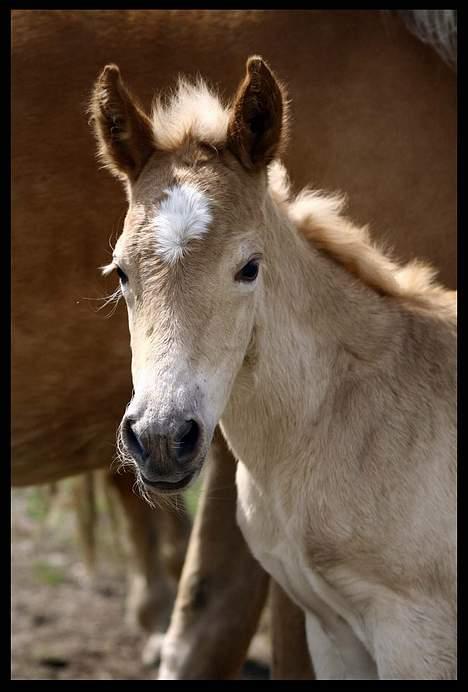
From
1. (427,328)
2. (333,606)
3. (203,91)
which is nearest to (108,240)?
(203,91)

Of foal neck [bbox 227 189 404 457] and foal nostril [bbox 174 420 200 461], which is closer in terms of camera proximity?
foal nostril [bbox 174 420 200 461]

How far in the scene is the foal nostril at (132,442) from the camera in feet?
9.25

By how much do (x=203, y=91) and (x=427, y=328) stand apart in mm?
948

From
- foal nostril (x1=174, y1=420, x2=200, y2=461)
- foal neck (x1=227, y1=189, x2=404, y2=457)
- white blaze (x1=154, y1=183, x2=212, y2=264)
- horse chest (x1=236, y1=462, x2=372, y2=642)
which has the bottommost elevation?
horse chest (x1=236, y1=462, x2=372, y2=642)

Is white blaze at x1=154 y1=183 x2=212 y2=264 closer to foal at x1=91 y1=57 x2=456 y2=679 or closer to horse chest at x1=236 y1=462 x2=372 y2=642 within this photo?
foal at x1=91 y1=57 x2=456 y2=679

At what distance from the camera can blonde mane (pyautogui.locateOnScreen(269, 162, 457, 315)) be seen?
3512mm

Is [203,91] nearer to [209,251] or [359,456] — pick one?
[209,251]

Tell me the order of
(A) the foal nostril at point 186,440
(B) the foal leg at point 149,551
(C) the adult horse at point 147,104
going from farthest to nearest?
(B) the foal leg at point 149,551, (C) the adult horse at point 147,104, (A) the foal nostril at point 186,440

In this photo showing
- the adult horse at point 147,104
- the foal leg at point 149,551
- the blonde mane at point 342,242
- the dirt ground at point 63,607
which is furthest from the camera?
the foal leg at point 149,551

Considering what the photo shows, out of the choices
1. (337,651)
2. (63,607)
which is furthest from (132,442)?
(63,607)

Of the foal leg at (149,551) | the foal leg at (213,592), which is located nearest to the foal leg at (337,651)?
the foal leg at (213,592)

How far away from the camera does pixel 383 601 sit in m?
3.31

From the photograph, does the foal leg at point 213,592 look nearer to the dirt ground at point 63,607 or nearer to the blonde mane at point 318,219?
the dirt ground at point 63,607

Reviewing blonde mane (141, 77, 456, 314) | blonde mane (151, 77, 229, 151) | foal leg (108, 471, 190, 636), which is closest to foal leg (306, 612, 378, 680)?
blonde mane (141, 77, 456, 314)
